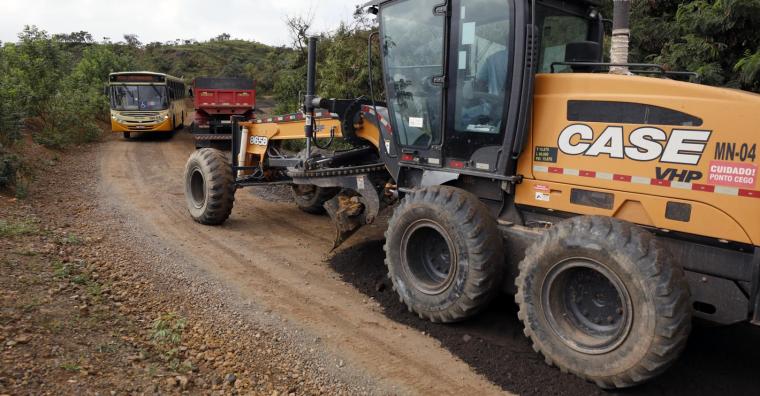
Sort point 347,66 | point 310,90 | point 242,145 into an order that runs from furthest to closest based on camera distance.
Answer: point 347,66 < point 242,145 < point 310,90

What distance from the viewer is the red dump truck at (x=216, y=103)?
729 inches

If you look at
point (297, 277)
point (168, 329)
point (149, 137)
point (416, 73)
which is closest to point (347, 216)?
point (297, 277)

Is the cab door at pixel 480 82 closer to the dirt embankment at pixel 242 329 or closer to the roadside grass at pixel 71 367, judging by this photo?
the dirt embankment at pixel 242 329

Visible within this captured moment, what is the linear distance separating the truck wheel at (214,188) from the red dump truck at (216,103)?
34.6 feet

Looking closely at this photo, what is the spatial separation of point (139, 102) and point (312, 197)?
13616mm

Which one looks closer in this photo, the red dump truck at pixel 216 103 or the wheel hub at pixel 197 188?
the wheel hub at pixel 197 188

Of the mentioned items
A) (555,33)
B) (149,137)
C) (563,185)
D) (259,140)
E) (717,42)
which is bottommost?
(563,185)

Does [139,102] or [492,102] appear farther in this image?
[139,102]

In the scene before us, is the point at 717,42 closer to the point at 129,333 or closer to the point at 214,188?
the point at 214,188

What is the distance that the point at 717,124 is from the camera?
3.60 meters

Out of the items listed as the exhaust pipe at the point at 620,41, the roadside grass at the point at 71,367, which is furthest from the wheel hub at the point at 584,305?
the roadside grass at the point at 71,367

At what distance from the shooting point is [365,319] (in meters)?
5.01

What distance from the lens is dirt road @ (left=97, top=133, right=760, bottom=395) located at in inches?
155

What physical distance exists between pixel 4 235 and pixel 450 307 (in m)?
5.05
